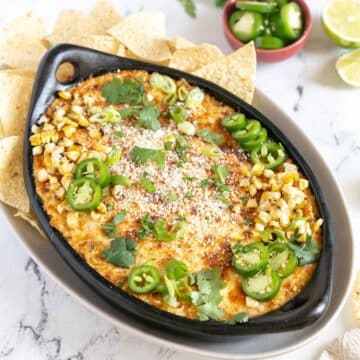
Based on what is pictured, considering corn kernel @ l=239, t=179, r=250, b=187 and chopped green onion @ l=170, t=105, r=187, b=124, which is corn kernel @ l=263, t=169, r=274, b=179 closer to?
corn kernel @ l=239, t=179, r=250, b=187

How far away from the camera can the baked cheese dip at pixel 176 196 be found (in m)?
3.02

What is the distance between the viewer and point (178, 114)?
3.51 metres

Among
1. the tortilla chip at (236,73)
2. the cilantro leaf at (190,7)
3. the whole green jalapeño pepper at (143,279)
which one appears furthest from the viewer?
the cilantro leaf at (190,7)

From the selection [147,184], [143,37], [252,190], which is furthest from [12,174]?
[252,190]

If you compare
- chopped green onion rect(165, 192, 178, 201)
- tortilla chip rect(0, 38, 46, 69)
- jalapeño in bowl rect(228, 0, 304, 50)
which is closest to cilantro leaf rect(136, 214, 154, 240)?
chopped green onion rect(165, 192, 178, 201)

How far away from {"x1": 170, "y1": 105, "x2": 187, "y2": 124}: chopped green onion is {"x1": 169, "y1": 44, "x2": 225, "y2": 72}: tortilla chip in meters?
0.42

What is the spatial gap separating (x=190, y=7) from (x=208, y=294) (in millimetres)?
2213

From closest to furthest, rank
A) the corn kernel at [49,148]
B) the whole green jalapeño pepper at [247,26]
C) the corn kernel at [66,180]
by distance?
the corn kernel at [66,180]
the corn kernel at [49,148]
the whole green jalapeño pepper at [247,26]

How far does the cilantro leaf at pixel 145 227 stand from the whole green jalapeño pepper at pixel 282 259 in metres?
0.53

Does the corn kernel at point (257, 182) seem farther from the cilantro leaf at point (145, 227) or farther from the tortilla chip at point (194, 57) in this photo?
the tortilla chip at point (194, 57)

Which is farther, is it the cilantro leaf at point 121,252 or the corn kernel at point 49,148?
the corn kernel at point 49,148

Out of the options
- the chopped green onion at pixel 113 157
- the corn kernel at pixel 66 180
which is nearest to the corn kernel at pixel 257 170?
the chopped green onion at pixel 113 157

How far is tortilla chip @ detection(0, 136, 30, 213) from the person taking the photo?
3.42 meters

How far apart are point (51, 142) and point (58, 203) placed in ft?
1.08
